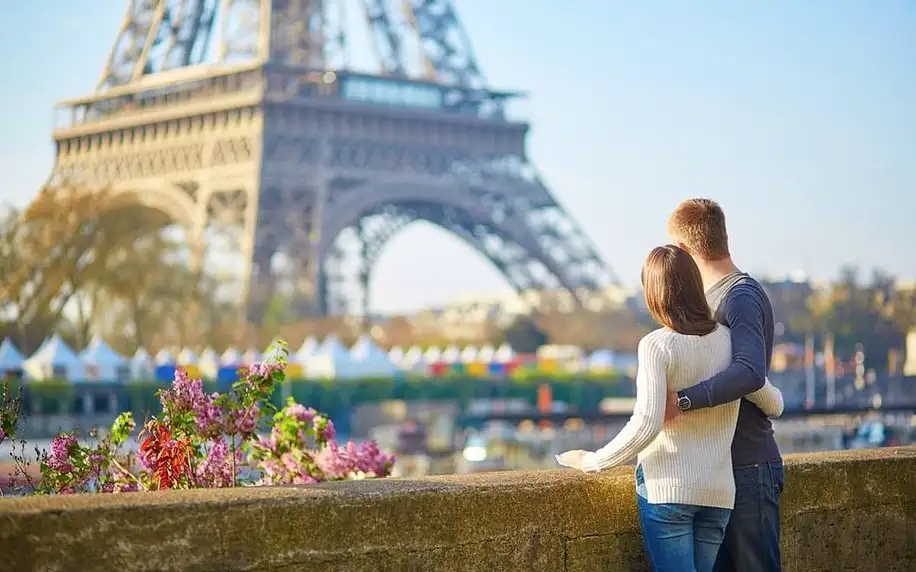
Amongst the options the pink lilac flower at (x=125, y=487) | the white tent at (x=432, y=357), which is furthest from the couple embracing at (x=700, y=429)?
the white tent at (x=432, y=357)

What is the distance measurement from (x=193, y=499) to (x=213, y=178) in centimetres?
6403

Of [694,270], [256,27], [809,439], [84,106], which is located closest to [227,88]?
[256,27]

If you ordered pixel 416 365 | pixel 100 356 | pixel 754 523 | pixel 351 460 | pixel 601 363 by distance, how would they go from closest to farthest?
pixel 754 523
pixel 351 460
pixel 100 356
pixel 416 365
pixel 601 363

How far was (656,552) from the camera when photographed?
4.92 m

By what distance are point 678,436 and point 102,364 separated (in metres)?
42.8

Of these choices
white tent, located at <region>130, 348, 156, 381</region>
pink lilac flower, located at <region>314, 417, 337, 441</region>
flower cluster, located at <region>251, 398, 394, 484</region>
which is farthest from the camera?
white tent, located at <region>130, 348, 156, 381</region>

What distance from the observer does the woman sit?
4863mm

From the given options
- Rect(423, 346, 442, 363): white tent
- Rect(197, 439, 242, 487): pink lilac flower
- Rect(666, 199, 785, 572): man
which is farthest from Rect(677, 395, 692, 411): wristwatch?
Rect(423, 346, 442, 363): white tent

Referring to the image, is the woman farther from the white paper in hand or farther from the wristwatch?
the white paper in hand

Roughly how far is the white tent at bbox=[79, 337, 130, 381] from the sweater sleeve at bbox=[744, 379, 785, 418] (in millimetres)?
42015

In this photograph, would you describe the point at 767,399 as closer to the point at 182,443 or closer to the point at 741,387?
the point at 741,387

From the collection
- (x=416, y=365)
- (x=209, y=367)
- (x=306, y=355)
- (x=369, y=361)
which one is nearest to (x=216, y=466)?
(x=209, y=367)

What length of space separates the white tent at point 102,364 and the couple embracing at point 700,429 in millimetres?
42011

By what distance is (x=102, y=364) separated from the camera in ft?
152
